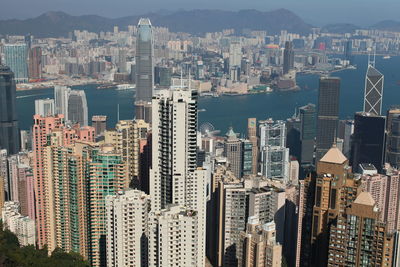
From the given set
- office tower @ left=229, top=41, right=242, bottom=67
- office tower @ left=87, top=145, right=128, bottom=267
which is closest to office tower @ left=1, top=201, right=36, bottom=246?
office tower @ left=87, top=145, right=128, bottom=267

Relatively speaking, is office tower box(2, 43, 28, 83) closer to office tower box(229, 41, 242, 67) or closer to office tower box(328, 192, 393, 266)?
office tower box(229, 41, 242, 67)

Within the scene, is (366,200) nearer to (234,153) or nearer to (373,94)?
(234,153)

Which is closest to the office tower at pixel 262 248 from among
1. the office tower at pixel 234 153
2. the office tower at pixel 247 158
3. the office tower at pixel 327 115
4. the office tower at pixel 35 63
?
the office tower at pixel 234 153

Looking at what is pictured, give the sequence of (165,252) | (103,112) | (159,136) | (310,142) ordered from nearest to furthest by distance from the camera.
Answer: (165,252), (159,136), (310,142), (103,112)

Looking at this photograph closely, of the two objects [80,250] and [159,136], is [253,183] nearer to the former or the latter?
[159,136]

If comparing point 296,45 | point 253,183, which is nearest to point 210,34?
point 296,45

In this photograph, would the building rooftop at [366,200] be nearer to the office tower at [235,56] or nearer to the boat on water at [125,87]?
the boat on water at [125,87]

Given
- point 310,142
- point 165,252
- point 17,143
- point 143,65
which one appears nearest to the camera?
point 165,252

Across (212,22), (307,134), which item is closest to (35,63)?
Result: (307,134)
